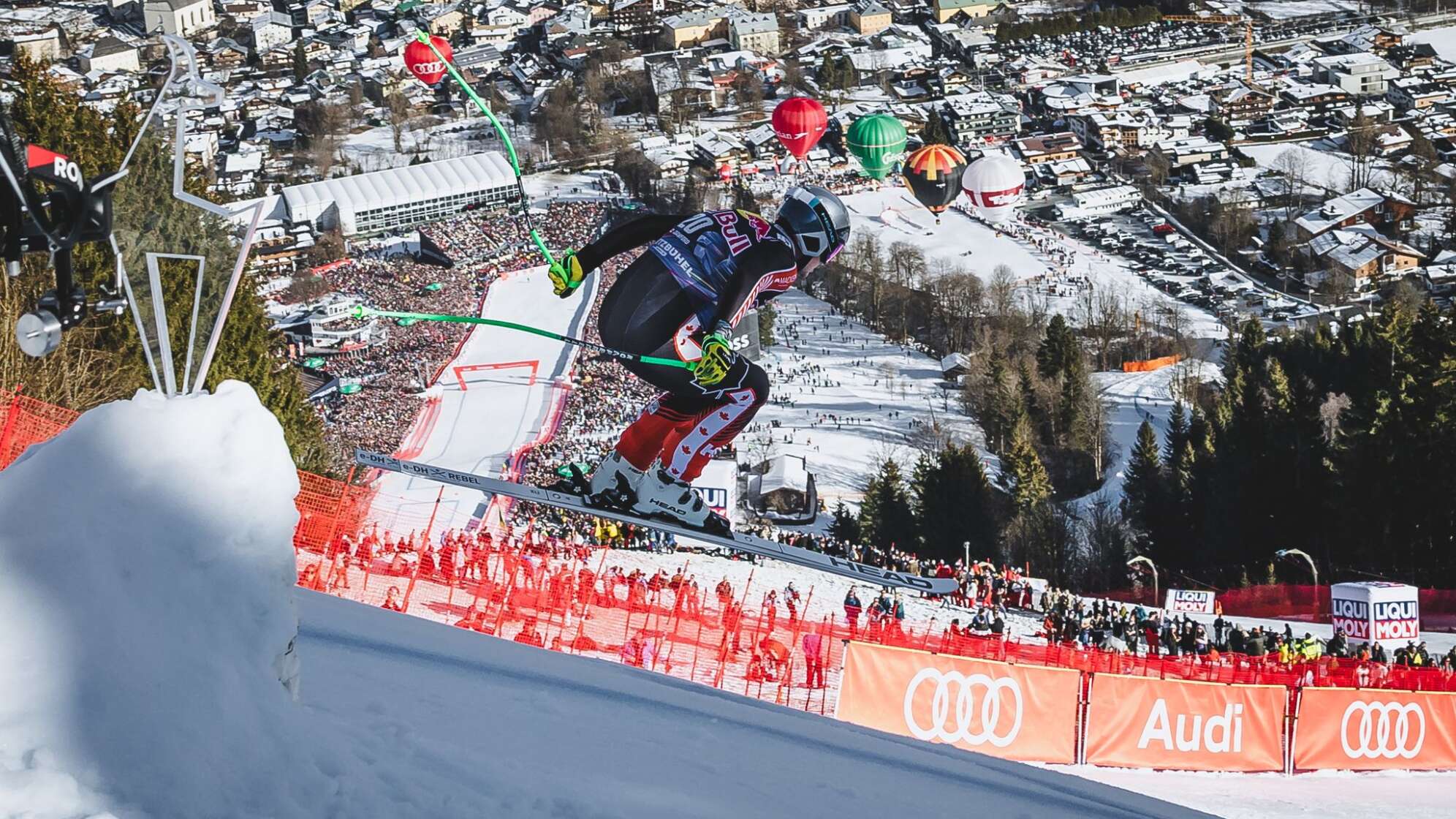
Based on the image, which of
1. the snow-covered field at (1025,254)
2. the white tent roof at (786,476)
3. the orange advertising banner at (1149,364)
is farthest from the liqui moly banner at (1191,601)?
the snow-covered field at (1025,254)

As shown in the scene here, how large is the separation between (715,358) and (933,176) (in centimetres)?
2923

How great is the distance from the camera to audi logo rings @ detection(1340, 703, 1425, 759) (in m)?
12.2

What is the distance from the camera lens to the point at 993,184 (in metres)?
34.6

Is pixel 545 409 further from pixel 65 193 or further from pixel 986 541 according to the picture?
pixel 65 193

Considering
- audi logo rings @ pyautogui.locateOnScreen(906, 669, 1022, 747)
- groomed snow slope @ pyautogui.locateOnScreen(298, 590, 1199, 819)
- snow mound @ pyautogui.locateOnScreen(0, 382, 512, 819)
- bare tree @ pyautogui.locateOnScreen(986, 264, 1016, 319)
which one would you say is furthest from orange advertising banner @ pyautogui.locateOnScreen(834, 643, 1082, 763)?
bare tree @ pyautogui.locateOnScreen(986, 264, 1016, 319)

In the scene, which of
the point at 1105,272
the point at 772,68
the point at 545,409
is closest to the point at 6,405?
the point at 545,409

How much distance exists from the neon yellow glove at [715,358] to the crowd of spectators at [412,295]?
69.0 feet

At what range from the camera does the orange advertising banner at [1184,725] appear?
37.5 ft

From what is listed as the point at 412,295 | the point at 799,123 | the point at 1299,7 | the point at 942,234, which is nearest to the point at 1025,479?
the point at 799,123

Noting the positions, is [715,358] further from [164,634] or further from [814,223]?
[164,634]

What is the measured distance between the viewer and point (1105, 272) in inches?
2185

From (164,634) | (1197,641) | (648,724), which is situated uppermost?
(164,634)

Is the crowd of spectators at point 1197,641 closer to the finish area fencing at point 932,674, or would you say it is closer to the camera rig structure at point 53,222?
the finish area fencing at point 932,674

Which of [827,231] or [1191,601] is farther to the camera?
[1191,601]
